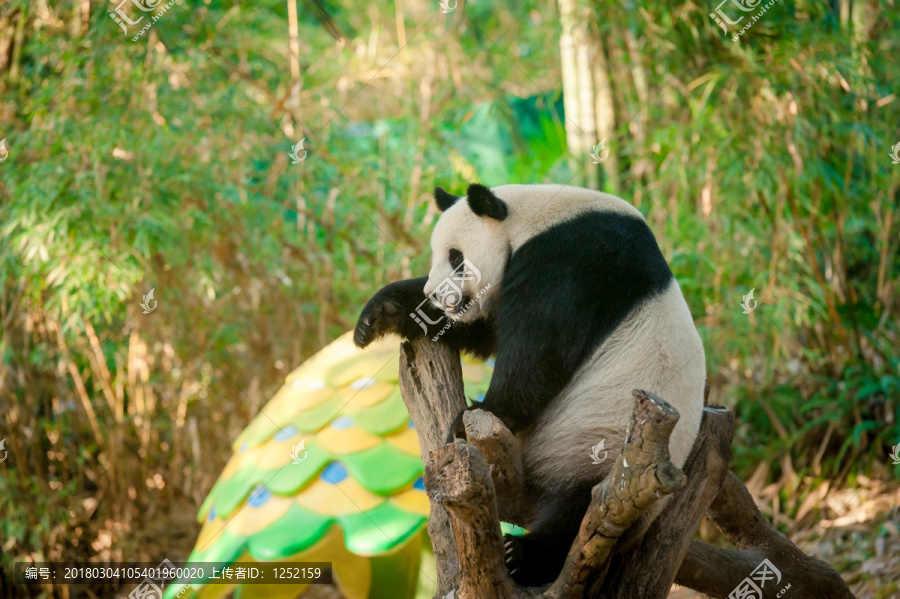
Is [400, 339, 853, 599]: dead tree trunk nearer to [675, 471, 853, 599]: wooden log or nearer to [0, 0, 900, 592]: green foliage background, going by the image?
[675, 471, 853, 599]: wooden log

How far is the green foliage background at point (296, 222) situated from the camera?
461 centimetres

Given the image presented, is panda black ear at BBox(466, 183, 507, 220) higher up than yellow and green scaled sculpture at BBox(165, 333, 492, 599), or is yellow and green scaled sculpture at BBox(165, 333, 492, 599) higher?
panda black ear at BBox(466, 183, 507, 220)

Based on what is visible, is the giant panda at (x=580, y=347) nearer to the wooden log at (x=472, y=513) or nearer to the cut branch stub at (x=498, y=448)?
the cut branch stub at (x=498, y=448)

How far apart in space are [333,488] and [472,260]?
180 centimetres

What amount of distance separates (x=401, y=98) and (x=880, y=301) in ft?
14.1

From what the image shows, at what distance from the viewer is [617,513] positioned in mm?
1866

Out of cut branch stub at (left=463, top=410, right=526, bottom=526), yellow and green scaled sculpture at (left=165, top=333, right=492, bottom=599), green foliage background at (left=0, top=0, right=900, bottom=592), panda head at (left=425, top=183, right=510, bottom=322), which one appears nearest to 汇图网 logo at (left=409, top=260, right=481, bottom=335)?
panda head at (left=425, top=183, right=510, bottom=322)

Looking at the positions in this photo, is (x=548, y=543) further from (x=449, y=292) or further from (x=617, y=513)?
(x=449, y=292)

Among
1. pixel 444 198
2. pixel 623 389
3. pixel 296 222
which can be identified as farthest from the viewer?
pixel 296 222

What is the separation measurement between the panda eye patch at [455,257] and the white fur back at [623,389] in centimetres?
68

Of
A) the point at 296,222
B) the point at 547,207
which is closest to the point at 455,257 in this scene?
the point at 547,207

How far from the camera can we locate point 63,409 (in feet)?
17.3

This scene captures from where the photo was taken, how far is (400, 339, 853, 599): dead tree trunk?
1803 millimetres

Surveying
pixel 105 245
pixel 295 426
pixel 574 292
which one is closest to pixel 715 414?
pixel 574 292
